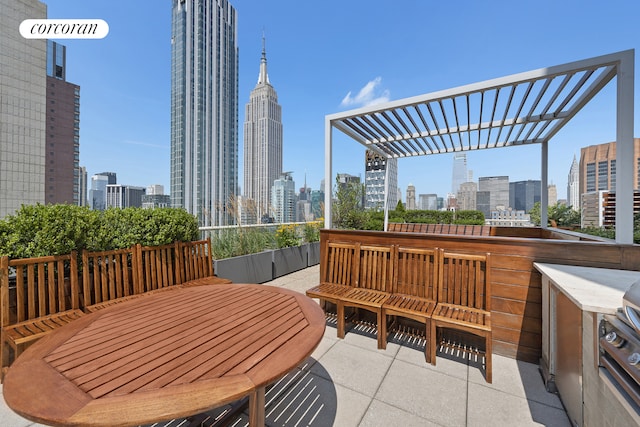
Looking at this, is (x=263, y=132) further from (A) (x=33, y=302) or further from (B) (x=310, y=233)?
(A) (x=33, y=302)

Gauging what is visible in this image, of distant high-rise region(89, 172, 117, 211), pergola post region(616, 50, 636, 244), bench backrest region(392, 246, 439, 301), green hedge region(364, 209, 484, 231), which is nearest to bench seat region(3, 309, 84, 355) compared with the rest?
bench backrest region(392, 246, 439, 301)

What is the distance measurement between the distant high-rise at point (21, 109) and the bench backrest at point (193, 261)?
16.4 feet

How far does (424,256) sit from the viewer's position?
2543 millimetres

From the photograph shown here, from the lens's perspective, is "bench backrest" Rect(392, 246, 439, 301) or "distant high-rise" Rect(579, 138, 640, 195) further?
"distant high-rise" Rect(579, 138, 640, 195)

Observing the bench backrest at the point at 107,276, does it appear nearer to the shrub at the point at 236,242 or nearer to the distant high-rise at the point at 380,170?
the shrub at the point at 236,242

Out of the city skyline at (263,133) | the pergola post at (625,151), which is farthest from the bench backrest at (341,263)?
the city skyline at (263,133)

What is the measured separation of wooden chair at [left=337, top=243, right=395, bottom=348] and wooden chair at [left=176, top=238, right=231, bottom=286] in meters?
1.40

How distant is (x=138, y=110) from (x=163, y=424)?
18.3 m

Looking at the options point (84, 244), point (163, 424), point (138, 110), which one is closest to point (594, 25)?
point (163, 424)

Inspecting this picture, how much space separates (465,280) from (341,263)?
1.27 metres

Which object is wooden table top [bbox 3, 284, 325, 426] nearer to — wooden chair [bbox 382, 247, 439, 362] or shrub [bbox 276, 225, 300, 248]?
wooden chair [bbox 382, 247, 439, 362]

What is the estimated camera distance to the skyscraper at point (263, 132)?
33.6 m

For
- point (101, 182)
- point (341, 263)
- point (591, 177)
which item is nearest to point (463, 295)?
point (341, 263)

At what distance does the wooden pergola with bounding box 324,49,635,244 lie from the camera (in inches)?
77.2
